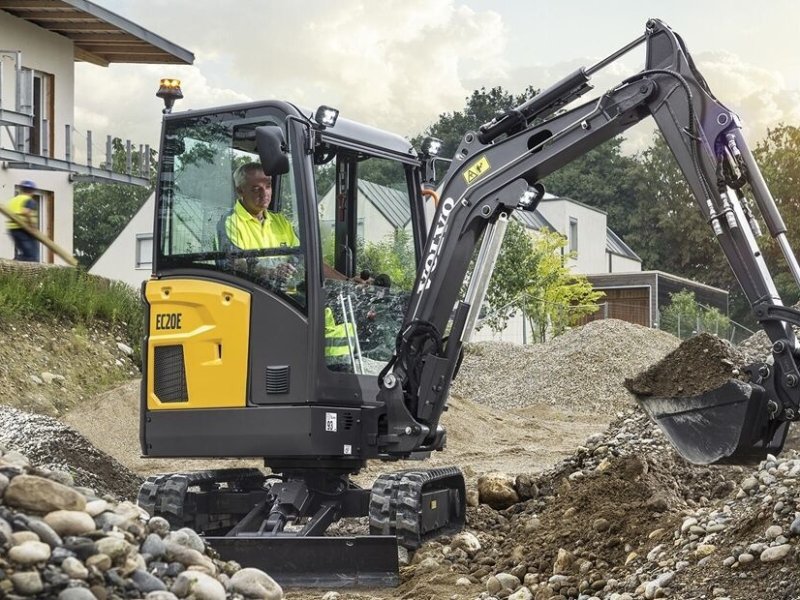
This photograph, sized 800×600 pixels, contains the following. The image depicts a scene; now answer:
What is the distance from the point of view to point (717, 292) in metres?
48.0

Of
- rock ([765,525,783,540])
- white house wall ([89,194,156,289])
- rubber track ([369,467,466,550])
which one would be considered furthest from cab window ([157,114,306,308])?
white house wall ([89,194,156,289])

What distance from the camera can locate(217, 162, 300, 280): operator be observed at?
7.95m

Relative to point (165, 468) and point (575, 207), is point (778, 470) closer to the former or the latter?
point (165, 468)

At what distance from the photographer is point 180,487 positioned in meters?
8.58

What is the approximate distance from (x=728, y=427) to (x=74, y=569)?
3.83 m

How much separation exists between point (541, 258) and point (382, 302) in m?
27.5

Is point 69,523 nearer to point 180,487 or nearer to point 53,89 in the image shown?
point 180,487

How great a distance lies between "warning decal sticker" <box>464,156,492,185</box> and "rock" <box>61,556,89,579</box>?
4.52m

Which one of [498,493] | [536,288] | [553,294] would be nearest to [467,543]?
[498,493]

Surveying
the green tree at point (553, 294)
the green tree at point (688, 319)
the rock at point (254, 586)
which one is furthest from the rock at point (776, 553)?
the green tree at point (553, 294)

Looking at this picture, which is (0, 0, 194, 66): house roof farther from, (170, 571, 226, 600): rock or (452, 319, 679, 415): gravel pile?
(170, 571, 226, 600): rock

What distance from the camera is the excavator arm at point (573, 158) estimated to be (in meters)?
6.57

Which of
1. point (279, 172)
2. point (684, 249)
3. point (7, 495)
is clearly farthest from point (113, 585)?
point (684, 249)

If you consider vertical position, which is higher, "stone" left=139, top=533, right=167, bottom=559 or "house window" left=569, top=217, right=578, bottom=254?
"house window" left=569, top=217, right=578, bottom=254
